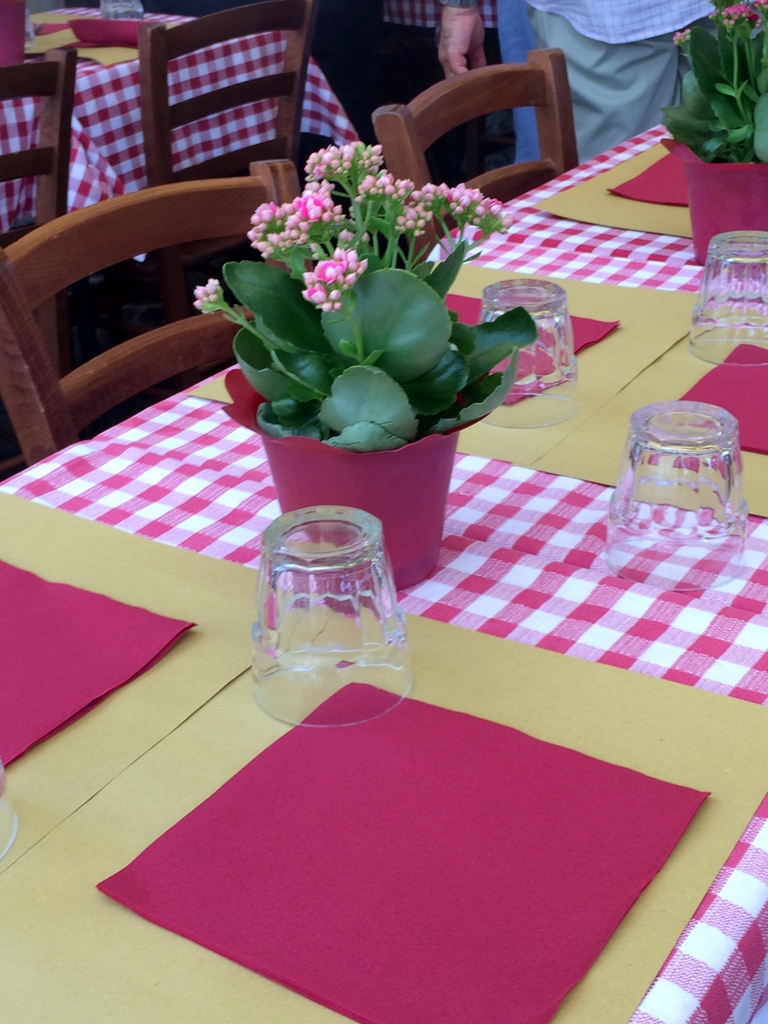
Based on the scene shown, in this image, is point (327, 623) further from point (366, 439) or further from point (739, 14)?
point (739, 14)

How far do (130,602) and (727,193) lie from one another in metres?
0.87

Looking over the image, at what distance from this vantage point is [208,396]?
119 cm

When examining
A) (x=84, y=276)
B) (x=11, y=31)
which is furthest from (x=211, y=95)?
(x=84, y=276)

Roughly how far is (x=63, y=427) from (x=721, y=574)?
676 mm

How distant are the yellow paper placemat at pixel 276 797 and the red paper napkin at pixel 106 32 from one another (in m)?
2.69

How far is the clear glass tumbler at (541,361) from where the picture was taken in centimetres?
112

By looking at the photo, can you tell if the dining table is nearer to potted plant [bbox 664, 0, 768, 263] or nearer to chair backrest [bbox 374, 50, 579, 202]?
potted plant [bbox 664, 0, 768, 263]

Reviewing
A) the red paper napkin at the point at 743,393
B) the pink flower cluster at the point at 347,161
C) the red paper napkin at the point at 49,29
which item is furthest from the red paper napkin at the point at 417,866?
the red paper napkin at the point at 49,29

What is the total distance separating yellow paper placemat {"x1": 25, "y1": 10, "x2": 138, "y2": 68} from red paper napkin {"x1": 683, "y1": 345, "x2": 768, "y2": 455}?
2014mm

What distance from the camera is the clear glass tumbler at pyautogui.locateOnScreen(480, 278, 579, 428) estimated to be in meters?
1.12

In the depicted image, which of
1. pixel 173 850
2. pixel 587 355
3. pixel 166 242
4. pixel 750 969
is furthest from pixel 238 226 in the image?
pixel 750 969

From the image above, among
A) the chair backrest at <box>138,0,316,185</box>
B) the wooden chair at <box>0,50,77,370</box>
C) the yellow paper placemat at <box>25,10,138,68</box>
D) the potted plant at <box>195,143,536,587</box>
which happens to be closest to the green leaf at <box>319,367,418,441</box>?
the potted plant at <box>195,143,536,587</box>

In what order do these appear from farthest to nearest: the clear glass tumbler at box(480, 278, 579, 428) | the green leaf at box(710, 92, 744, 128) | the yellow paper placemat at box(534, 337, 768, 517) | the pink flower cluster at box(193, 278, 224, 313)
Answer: the green leaf at box(710, 92, 744, 128) < the clear glass tumbler at box(480, 278, 579, 428) < the yellow paper placemat at box(534, 337, 768, 517) < the pink flower cluster at box(193, 278, 224, 313)

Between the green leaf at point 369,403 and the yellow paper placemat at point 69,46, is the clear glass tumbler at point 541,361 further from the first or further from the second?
the yellow paper placemat at point 69,46
